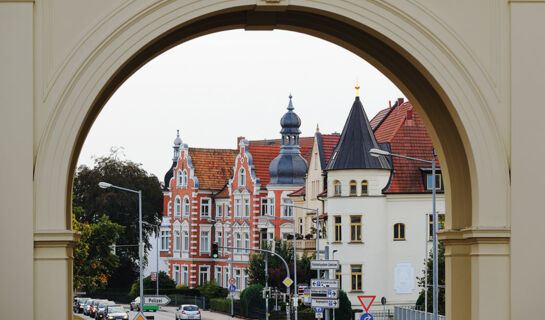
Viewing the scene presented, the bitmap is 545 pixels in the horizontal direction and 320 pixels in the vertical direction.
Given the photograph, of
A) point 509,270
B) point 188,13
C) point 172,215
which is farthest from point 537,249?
point 172,215

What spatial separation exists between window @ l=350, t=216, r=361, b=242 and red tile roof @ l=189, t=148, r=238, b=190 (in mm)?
36610

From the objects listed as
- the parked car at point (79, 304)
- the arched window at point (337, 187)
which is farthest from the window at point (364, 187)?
the parked car at point (79, 304)

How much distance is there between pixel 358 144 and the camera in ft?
209

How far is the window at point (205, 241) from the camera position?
98.6 meters

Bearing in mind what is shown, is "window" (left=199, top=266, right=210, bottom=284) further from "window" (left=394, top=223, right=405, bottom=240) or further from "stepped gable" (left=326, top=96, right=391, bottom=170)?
"window" (left=394, top=223, right=405, bottom=240)

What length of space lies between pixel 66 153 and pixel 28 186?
528 mm

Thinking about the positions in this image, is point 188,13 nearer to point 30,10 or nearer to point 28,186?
point 30,10

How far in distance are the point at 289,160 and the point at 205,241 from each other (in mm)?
16692

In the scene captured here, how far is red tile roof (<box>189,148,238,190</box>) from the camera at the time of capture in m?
99.6

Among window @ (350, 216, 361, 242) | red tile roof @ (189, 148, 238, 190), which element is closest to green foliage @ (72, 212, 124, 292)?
window @ (350, 216, 361, 242)

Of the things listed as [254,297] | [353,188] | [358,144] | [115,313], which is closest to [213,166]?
[254,297]

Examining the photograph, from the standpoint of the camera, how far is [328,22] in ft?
44.1

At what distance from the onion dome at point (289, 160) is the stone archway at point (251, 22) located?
72403 millimetres

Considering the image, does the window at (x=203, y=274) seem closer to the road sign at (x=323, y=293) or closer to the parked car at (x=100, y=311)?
the parked car at (x=100, y=311)
